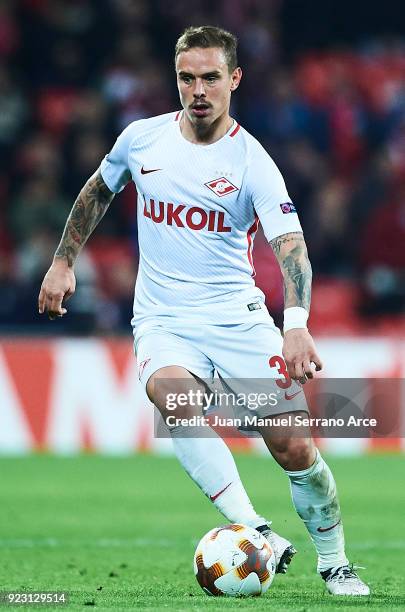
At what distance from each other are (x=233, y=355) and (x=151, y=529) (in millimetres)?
2696

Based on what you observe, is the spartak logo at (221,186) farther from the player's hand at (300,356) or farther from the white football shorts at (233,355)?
the player's hand at (300,356)

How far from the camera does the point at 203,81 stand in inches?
217

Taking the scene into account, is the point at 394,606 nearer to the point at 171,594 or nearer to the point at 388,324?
the point at 171,594

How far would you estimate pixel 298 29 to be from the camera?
17.1 m

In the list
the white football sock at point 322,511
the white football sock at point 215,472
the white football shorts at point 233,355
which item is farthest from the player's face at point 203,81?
the white football sock at point 322,511

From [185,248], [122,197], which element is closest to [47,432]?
[122,197]

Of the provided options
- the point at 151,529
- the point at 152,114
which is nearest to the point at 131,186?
the point at 152,114

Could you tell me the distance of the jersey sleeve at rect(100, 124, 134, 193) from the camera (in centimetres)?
589

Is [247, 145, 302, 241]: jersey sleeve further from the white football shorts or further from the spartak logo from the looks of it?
the white football shorts

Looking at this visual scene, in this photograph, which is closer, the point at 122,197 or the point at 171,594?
the point at 171,594

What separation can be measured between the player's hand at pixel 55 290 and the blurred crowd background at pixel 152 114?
677cm

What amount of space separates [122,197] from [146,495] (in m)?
4.97

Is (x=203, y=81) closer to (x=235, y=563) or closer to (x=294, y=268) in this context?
(x=294, y=268)

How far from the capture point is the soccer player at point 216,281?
5.45m
